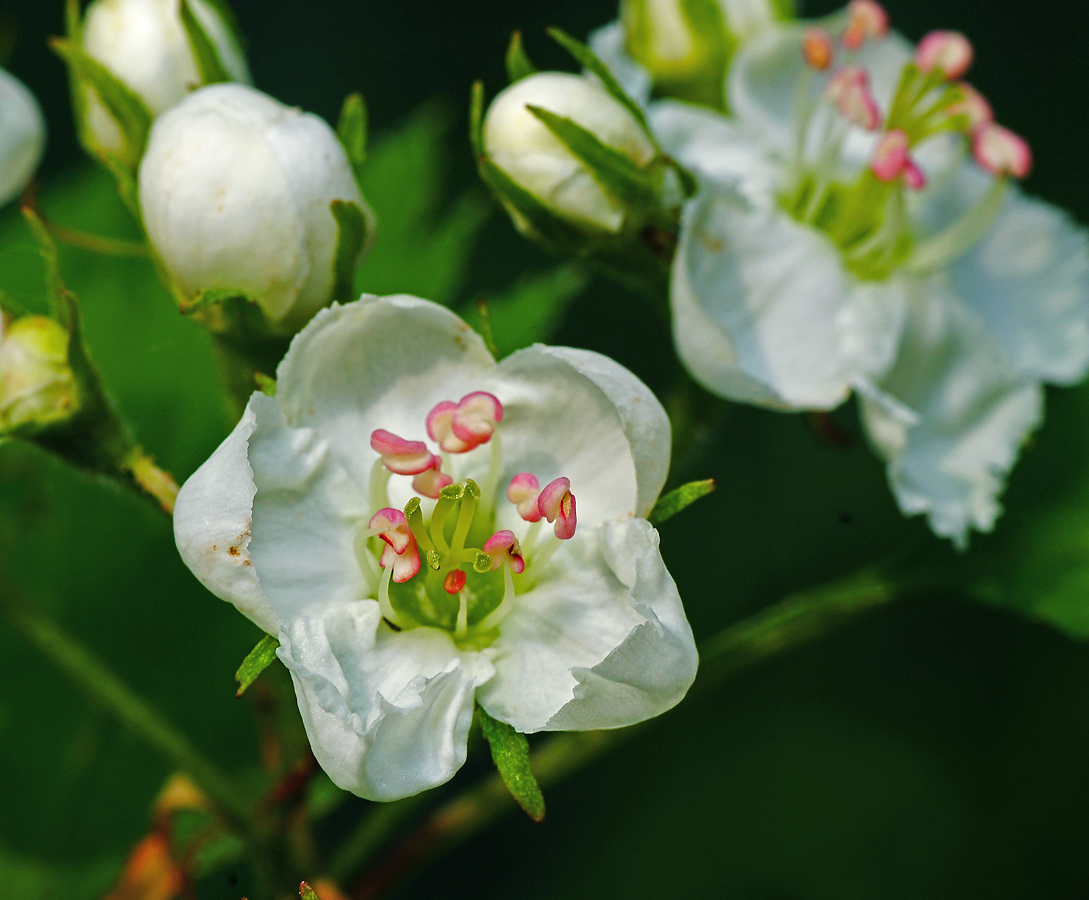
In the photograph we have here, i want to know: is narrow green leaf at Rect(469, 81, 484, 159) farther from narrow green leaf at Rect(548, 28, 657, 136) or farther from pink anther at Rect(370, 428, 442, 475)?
pink anther at Rect(370, 428, 442, 475)

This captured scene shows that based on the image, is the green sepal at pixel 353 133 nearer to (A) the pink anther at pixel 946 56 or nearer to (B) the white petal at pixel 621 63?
(B) the white petal at pixel 621 63

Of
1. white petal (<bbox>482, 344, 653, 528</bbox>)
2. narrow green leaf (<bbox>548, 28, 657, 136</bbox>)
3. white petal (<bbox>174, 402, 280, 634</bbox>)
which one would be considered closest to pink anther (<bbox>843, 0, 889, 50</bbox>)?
narrow green leaf (<bbox>548, 28, 657, 136</bbox>)

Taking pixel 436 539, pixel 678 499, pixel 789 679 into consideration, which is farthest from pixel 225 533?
pixel 789 679

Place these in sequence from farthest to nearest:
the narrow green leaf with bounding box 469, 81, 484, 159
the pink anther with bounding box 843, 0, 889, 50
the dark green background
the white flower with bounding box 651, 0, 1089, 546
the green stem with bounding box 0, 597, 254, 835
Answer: the dark green background, the pink anther with bounding box 843, 0, 889, 50, the white flower with bounding box 651, 0, 1089, 546, the green stem with bounding box 0, 597, 254, 835, the narrow green leaf with bounding box 469, 81, 484, 159

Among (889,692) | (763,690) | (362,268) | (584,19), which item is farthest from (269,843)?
(584,19)

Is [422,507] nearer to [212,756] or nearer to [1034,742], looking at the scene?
[212,756]

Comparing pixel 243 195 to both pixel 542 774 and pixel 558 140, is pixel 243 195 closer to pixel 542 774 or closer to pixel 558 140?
pixel 558 140

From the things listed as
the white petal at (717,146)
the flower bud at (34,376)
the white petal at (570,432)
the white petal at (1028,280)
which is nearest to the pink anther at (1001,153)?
the white petal at (1028,280)
